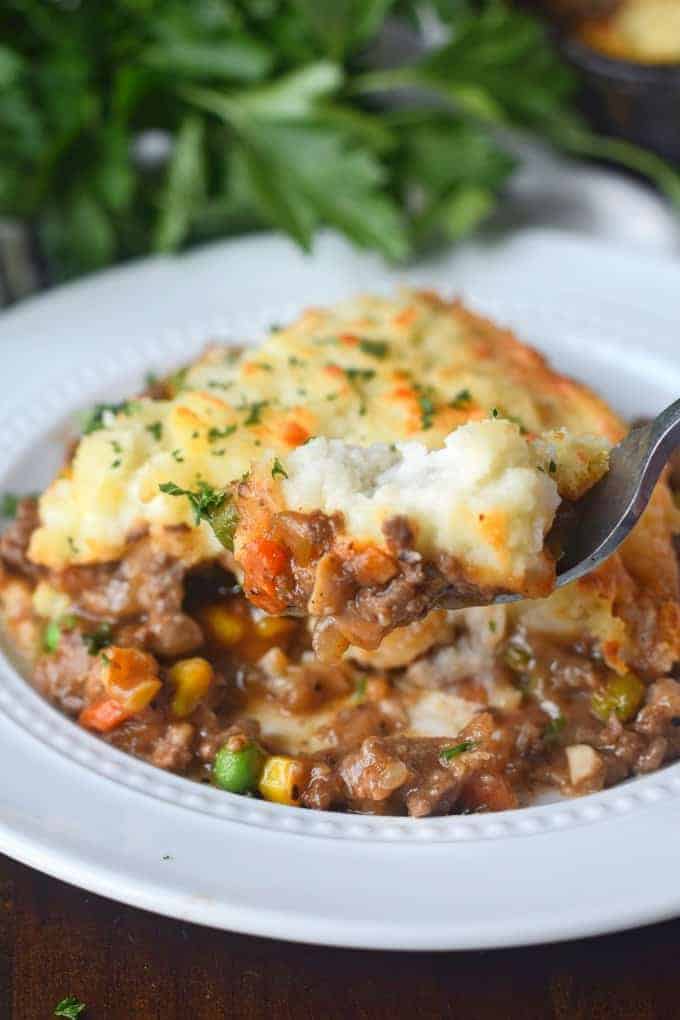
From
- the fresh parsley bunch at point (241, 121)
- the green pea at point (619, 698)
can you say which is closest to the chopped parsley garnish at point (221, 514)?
the green pea at point (619, 698)

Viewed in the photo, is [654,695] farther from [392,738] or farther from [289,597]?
[289,597]

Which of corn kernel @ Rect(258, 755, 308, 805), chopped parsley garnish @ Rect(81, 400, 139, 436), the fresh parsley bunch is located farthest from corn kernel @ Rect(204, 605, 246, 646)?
the fresh parsley bunch

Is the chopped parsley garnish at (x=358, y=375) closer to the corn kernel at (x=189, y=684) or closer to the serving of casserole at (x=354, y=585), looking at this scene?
the serving of casserole at (x=354, y=585)

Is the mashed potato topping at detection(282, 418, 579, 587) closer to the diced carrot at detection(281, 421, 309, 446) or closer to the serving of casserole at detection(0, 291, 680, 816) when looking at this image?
the serving of casserole at detection(0, 291, 680, 816)

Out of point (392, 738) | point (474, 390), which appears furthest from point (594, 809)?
point (474, 390)

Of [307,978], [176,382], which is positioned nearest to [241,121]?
[176,382]
